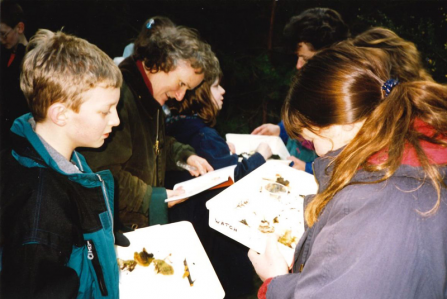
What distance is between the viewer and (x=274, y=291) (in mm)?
1214

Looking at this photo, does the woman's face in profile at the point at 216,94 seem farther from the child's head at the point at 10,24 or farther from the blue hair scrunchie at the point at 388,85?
the child's head at the point at 10,24

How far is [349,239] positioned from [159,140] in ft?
5.76

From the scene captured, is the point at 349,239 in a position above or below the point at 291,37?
below

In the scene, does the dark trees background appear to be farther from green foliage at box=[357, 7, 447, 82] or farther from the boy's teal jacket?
the boy's teal jacket

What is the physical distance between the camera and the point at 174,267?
157 centimetres

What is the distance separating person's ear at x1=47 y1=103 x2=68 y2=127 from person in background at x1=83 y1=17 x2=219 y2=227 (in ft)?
1.69

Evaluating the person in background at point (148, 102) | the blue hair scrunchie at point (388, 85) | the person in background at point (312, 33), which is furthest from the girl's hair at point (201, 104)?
the blue hair scrunchie at point (388, 85)

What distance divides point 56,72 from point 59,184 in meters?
0.49

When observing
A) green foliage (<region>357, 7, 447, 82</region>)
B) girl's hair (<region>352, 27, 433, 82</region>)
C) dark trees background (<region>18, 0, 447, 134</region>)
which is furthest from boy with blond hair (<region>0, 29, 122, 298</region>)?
green foliage (<region>357, 7, 447, 82</region>)

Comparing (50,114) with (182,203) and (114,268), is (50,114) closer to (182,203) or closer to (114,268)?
(114,268)

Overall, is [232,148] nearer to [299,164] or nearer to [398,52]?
[299,164]

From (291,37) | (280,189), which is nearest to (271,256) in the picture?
(280,189)

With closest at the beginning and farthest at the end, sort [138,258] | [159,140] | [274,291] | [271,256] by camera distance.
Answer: [274,291], [271,256], [138,258], [159,140]

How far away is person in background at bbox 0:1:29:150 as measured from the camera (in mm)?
2654
